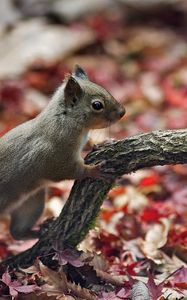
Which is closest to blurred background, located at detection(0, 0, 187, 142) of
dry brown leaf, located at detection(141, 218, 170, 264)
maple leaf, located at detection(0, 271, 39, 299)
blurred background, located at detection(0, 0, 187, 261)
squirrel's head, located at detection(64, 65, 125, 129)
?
blurred background, located at detection(0, 0, 187, 261)

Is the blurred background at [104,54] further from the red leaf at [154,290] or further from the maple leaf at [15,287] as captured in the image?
the red leaf at [154,290]

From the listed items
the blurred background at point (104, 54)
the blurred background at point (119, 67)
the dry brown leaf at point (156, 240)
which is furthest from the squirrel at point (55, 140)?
the blurred background at point (104, 54)

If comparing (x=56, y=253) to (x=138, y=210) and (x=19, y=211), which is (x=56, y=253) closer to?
(x=19, y=211)

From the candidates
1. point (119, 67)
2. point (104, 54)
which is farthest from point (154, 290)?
point (104, 54)

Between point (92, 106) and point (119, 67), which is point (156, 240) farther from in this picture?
point (119, 67)

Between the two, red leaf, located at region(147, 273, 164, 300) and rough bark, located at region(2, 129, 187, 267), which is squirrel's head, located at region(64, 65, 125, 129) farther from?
red leaf, located at region(147, 273, 164, 300)
